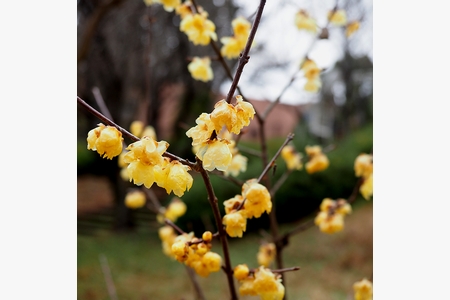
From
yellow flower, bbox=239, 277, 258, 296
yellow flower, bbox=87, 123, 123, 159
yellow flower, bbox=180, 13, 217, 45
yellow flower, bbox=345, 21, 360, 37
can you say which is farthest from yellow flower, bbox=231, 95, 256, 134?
yellow flower, bbox=345, 21, 360, 37

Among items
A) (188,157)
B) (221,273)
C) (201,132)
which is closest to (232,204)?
(201,132)

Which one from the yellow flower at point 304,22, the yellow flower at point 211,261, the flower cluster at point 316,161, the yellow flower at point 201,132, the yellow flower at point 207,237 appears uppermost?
the yellow flower at point 304,22

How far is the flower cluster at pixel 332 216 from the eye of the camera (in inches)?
26.7

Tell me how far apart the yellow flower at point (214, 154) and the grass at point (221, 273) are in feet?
5.37

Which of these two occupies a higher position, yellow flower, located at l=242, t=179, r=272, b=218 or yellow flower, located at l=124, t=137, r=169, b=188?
yellow flower, located at l=124, t=137, r=169, b=188

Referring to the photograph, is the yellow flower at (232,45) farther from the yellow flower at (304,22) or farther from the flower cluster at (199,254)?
the flower cluster at (199,254)

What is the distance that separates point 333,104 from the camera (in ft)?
10.3

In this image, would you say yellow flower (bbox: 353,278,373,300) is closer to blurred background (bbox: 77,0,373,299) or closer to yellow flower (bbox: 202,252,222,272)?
yellow flower (bbox: 202,252,222,272)

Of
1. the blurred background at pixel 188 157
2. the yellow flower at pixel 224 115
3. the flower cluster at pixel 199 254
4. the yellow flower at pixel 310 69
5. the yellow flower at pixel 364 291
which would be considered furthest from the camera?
the blurred background at pixel 188 157

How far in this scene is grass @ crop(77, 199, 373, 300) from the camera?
200 cm

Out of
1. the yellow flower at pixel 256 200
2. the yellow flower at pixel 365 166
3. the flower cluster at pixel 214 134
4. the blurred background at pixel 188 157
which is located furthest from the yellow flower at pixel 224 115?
the blurred background at pixel 188 157

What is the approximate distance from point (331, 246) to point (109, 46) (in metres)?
2.06

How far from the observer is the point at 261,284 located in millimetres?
408
